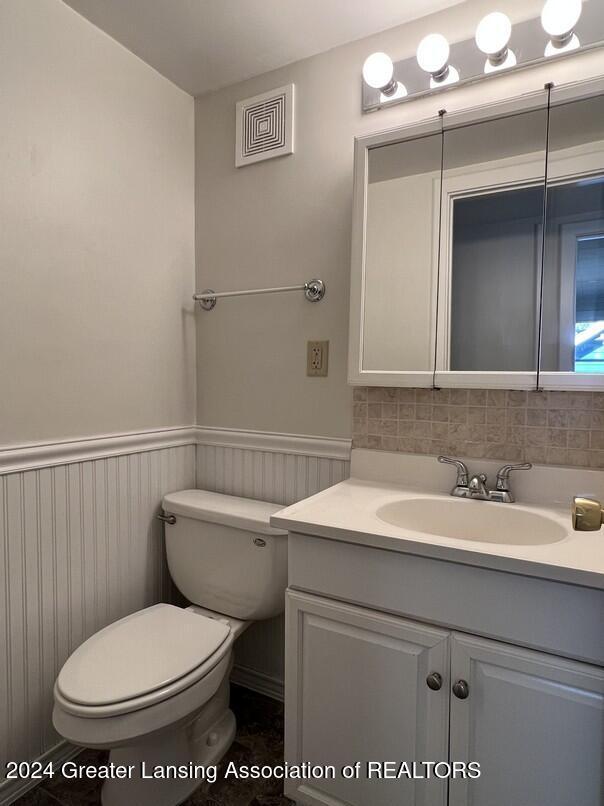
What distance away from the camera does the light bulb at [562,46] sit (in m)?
1.20

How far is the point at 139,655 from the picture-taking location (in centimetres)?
124

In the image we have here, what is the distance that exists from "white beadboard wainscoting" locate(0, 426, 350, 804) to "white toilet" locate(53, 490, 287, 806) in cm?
11

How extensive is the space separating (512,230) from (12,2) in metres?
1.42

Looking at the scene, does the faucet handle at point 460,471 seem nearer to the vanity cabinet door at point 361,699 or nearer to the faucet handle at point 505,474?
the faucet handle at point 505,474

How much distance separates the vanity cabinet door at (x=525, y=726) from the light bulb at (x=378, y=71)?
146 centimetres

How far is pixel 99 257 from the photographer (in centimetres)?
150

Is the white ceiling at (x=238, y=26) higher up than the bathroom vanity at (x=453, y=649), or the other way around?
the white ceiling at (x=238, y=26)

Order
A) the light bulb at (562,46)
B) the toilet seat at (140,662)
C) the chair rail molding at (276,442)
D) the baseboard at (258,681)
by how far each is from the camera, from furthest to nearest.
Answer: the baseboard at (258,681)
the chair rail molding at (276,442)
the light bulb at (562,46)
the toilet seat at (140,662)

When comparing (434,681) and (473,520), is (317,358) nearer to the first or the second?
(473,520)

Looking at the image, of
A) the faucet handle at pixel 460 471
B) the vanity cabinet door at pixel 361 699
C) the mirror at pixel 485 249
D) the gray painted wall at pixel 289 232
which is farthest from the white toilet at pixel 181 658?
the mirror at pixel 485 249

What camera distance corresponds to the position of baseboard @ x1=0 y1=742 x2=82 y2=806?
1267mm

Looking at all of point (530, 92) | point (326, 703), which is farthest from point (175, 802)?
point (530, 92)

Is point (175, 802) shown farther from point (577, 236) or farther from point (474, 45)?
point (474, 45)

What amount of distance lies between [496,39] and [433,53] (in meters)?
0.16
